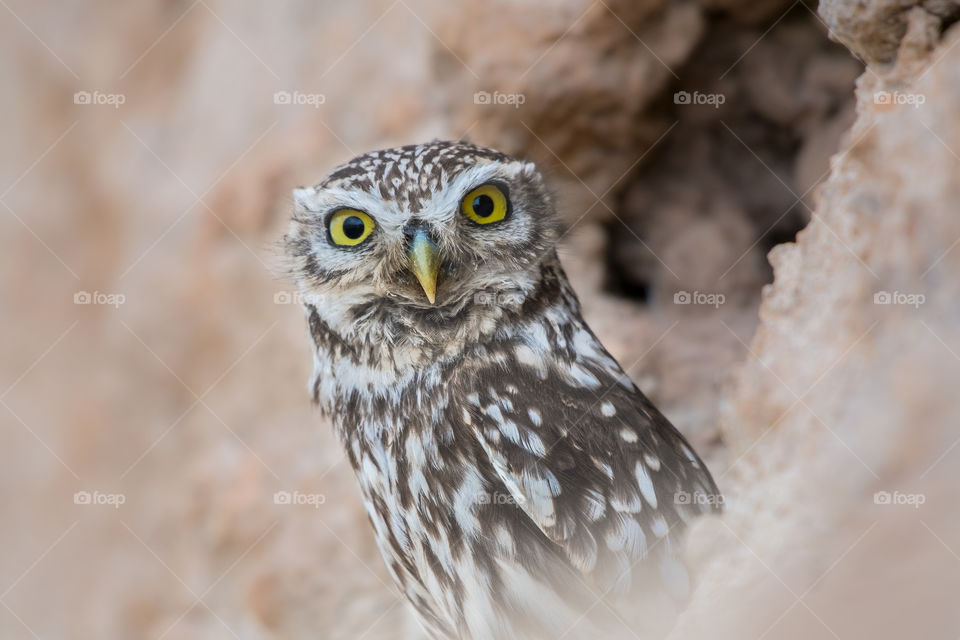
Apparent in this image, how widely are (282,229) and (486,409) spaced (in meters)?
2.67

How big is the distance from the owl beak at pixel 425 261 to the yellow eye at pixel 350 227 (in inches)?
7.9

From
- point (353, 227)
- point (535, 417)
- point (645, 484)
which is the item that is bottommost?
point (645, 484)

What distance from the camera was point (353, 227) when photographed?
8.95ft

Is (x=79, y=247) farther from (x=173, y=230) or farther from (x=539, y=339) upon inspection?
(x=539, y=339)

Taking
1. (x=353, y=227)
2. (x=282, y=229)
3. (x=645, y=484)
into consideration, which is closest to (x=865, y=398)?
(x=645, y=484)

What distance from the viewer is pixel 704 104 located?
4.77 meters

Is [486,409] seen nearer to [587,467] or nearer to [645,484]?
[587,467]

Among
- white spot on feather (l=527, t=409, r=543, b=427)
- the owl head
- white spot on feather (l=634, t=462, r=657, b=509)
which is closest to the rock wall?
white spot on feather (l=634, t=462, r=657, b=509)

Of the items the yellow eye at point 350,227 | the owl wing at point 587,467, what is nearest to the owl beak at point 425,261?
the yellow eye at point 350,227

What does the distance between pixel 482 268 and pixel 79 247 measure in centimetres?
447

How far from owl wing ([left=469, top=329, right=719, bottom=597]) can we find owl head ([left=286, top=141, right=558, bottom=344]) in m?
0.29

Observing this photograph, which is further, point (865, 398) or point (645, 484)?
point (645, 484)

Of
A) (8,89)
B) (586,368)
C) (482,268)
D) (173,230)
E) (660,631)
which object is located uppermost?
(8,89)

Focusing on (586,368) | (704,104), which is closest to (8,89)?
(704,104)
